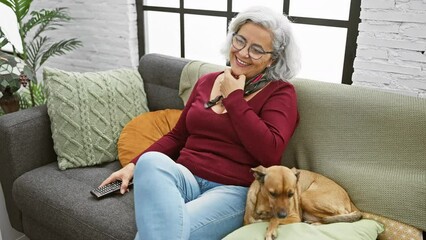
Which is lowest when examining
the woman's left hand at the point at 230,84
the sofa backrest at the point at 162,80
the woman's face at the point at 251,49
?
the sofa backrest at the point at 162,80

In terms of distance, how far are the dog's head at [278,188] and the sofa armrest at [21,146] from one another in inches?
45.0

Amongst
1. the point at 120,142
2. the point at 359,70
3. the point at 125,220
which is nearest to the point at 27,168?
the point at 120,142

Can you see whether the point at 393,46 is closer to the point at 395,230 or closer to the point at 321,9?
the point at 321,9

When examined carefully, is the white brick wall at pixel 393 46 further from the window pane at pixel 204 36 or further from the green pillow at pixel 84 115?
the green pillow at pixel 84 115

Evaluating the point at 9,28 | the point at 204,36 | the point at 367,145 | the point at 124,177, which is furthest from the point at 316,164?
the point at 9,28

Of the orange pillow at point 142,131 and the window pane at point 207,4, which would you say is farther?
the window pane at point 207,4

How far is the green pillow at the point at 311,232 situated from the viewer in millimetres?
1293

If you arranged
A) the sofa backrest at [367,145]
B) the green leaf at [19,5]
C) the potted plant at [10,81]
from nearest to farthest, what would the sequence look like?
the sofa backrest at [367,145], the potted plant at [10,81], the green leaf at [19,5]

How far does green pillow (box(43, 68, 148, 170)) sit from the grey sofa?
7cm

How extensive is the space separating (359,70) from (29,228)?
1803 millimetres

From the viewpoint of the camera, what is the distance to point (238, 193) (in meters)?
1.46

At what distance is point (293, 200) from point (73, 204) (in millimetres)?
913

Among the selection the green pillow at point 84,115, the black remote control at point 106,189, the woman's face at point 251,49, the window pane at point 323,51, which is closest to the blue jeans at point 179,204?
the black remote control at point 106,189

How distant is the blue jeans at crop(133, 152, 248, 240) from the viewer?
125cm
